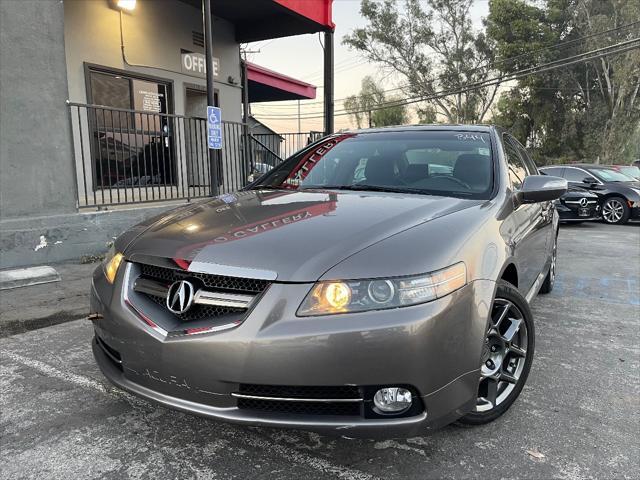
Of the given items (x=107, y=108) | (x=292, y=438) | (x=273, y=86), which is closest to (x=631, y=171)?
(x=273, y=86)

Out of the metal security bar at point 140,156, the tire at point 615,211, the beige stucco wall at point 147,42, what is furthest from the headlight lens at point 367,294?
the tire at point 615,211

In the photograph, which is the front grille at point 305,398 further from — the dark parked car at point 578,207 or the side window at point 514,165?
the dark parked car at point 578,207

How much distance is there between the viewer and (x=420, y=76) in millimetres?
33562

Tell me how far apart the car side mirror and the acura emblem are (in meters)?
2.06

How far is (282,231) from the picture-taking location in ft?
7.13

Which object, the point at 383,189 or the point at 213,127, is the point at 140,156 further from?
the point at 383,189

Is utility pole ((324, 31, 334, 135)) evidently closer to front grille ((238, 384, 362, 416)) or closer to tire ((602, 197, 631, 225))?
tire ((602, 197, 631, 225))

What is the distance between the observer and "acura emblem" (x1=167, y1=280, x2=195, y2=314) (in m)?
1.95

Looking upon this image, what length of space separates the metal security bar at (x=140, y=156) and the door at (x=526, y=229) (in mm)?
4835

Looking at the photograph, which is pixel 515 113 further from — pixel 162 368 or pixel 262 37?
pixel 162 368

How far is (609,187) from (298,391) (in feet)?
39.3

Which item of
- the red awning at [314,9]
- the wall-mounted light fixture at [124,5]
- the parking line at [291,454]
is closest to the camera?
the parking line at [291,454]

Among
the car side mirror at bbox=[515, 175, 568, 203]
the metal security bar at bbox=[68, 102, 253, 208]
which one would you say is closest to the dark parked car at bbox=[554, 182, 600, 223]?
the metal security bar at bbox=[68, 102, 253, 208]

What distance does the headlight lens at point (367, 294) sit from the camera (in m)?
1.81
